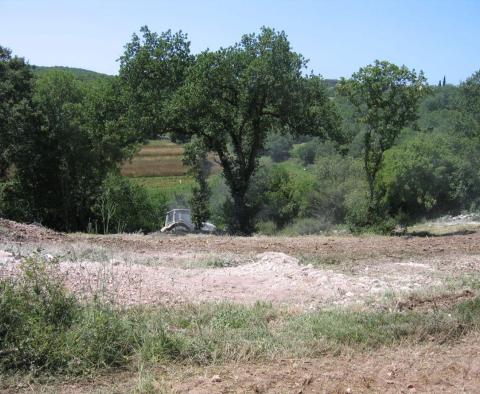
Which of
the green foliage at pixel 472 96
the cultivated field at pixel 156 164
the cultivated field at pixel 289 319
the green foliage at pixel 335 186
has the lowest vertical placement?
the cultivated field at pixel 289 319

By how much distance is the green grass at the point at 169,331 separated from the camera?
4.91 m

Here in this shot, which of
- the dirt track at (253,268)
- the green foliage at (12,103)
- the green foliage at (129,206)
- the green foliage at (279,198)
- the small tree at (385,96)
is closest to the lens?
the dirt track at (253,268)

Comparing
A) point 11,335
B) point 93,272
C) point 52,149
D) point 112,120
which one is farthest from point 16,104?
point 11,335

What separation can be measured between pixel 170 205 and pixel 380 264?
24885 mm

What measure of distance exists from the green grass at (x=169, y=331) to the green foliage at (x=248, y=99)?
481 inches

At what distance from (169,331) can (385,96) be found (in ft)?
43.9

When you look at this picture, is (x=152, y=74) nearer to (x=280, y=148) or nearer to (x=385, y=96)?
(x=385, y=96)

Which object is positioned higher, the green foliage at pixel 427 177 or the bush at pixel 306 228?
the green foliage at pixel 427 177

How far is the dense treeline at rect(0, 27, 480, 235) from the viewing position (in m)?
17.8

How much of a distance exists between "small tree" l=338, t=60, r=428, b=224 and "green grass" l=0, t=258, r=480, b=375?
11357 mm

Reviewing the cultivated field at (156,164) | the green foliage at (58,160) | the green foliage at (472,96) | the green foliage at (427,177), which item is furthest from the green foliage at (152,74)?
the cultivated field at (156,164)

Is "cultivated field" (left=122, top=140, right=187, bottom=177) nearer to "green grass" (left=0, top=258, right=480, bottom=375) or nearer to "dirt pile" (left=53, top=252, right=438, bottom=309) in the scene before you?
"dirt pile" (left=53, top=252, right=438, bottom=309)

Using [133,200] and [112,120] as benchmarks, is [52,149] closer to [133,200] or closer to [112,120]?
[133,200]

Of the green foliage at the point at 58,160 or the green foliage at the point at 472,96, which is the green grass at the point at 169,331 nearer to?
the green foliage at the point at 58,160
